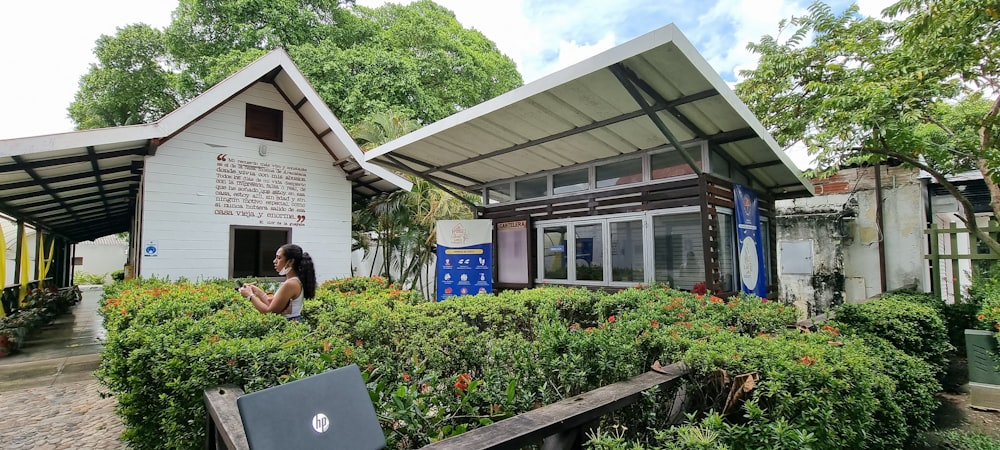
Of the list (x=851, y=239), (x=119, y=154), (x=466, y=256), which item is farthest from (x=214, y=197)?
(x=851, y=239)

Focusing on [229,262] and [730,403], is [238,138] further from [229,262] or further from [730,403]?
[730,403]

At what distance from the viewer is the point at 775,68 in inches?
372

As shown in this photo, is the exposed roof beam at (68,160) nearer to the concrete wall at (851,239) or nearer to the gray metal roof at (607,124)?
the gray metal roof at (607,124)

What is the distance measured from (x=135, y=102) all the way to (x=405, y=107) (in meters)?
13.0

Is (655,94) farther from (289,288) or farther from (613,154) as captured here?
(289,288)

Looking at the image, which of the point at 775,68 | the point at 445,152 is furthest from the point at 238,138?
the point at 775,68

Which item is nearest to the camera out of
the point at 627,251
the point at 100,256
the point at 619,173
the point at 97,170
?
the point at 627,251

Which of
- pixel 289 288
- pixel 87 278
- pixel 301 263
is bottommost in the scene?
pixel 87 278

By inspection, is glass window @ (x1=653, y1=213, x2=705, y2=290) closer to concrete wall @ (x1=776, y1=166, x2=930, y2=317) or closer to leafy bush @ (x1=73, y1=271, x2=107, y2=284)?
concrete wall @ (x1=776, y1=166, x2=930, y2=317)

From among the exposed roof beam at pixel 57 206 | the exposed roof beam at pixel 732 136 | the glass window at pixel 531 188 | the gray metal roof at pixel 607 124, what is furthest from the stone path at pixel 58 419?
the exposed roof beam at pixel 732 136

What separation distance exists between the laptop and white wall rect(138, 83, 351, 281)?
25.0ft

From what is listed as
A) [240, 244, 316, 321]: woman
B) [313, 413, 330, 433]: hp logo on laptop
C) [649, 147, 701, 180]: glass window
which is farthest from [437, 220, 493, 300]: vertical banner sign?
[313, 413, 330, 433]: hp logo on laptop

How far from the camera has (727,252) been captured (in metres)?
6.95

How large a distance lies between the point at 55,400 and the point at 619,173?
25.6 ft
